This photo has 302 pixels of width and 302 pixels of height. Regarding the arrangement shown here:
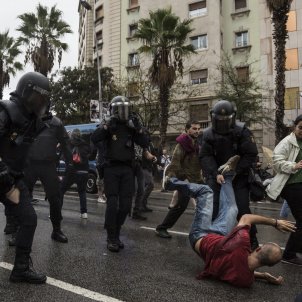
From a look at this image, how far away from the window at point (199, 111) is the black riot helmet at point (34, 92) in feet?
82.2

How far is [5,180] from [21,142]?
18.1 inches

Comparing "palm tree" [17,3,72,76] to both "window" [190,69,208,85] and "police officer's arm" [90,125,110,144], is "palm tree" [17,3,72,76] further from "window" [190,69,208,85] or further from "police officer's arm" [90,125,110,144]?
"police officer's arm" [90,125,110,144]

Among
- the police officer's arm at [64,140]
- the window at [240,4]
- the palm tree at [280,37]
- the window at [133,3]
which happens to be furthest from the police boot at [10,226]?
the window at [133,3]

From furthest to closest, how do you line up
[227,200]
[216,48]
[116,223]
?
[216,48] → [116,223] → [227,200]

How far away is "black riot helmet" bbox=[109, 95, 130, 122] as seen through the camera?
5.04 m

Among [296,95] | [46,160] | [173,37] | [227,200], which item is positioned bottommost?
[227,200]

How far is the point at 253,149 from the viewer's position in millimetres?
4812

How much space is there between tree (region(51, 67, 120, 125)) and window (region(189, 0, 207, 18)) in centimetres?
747

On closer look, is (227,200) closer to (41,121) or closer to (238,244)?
(238,244)

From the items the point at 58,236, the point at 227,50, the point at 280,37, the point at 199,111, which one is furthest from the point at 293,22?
the point at 58,236

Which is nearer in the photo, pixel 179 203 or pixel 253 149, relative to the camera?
pixel 253 149

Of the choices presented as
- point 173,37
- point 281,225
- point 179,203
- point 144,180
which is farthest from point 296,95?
point 281,225

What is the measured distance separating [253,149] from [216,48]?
2531cm

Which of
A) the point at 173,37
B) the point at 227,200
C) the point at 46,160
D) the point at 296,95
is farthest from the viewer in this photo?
the point at 296,95
